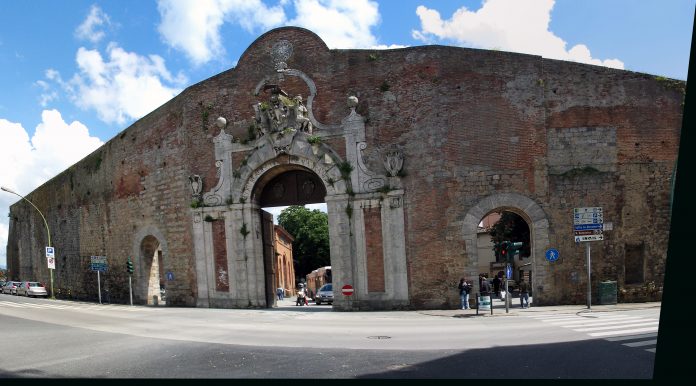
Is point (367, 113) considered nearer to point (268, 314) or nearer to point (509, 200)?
point (509, 200)

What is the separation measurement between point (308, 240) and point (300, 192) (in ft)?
161

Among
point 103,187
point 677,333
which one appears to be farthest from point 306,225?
point 677,333

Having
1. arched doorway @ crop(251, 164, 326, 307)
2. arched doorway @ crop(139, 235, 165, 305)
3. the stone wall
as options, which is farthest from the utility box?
arched doorway @ crop(139, 235, 165, 305)

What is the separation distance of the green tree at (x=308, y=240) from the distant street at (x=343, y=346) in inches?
2104

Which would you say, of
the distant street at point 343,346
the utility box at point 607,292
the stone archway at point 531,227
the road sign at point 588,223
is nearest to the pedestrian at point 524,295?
the stone archway at point 531,227

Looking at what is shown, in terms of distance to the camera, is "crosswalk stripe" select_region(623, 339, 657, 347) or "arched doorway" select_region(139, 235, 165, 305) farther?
"arched doorway" select_region(139, 235, 165, 305)

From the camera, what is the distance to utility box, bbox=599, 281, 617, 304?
18.5m

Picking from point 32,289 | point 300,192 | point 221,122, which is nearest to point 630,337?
point 300,192

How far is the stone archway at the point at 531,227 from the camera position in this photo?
62.7 feet

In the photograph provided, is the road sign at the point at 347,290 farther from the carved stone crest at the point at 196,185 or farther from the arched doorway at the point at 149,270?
the arched doorway at the point at 149,270

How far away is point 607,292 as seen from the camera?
61.0 ft

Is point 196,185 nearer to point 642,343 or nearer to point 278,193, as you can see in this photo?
point 278,193

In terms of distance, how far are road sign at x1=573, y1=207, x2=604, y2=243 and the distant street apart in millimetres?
2375

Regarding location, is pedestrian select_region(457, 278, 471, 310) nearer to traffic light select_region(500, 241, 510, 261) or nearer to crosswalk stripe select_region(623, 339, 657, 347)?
traffic light select_region(500, 241, 510, 261)
